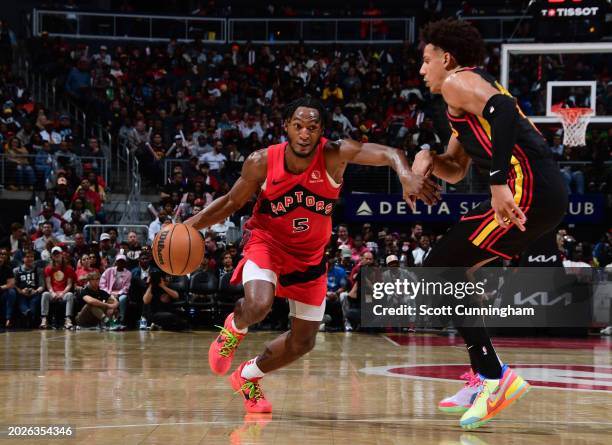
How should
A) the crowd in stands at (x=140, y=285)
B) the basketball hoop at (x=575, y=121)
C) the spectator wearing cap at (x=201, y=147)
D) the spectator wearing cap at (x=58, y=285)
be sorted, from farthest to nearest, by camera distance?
1. the spectator wearing cap at (x=201, y=147)
2. the spectator wearing cap at (x=58, y=285)
3. the crowd in stands at (x=140, y=285)
4. the basketball hoop at (x=575, y=121)

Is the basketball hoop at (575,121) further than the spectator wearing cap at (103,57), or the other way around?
the spectator wearing cap at (103,57)

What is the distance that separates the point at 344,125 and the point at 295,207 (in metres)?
14.7

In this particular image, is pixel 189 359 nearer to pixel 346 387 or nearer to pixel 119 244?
pixel 346 387

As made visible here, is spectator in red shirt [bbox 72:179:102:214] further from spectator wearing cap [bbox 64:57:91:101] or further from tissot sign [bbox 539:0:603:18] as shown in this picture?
tissot sign [bbox 539:0:603:18]

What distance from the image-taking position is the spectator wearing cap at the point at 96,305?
14.1 m

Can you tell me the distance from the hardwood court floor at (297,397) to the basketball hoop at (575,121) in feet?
11.7

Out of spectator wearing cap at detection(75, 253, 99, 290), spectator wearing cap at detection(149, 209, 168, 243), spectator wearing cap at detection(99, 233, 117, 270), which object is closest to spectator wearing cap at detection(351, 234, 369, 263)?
spectator wearing cap at detection(149, 209, 168, 243)

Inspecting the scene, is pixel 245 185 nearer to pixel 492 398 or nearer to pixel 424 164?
pixel 424 164

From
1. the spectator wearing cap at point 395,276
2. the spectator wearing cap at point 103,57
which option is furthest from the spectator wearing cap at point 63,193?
the spectator wearing cap at point 103,57

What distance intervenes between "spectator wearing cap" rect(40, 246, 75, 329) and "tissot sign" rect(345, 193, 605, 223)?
542 centimetres

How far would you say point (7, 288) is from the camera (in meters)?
14.3

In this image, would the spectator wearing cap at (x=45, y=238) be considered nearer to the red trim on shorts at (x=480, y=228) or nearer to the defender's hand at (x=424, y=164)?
the defender's hand at (x=424, y=164)

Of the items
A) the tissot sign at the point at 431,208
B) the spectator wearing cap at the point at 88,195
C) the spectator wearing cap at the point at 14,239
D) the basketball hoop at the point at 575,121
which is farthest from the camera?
the tissot sign at the point at 431,208

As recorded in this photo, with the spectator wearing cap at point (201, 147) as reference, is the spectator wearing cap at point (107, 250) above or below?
below
